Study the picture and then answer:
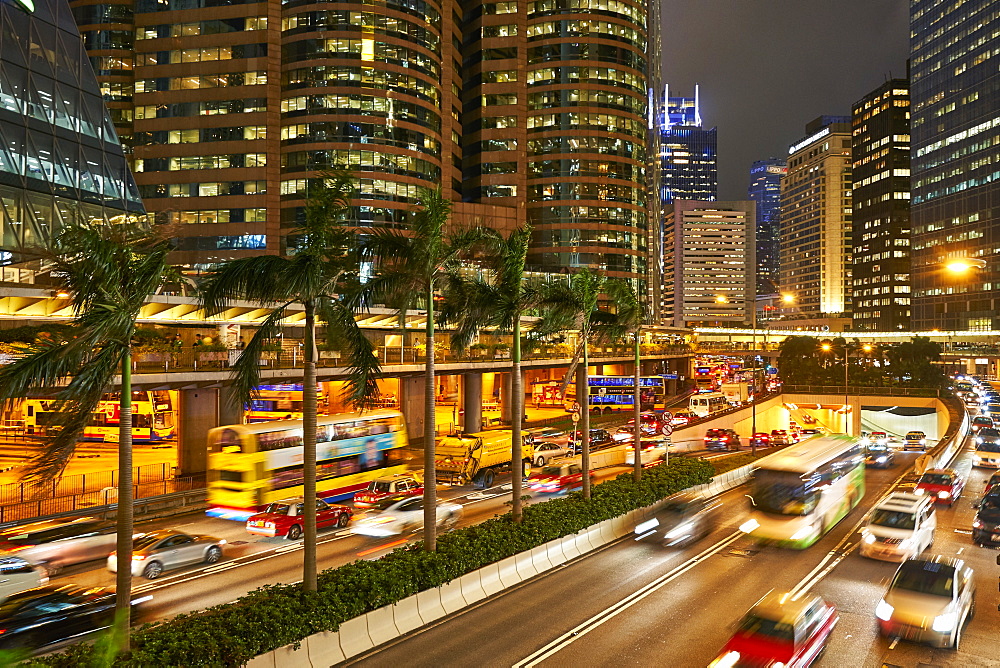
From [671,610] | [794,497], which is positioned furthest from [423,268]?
[794,497]

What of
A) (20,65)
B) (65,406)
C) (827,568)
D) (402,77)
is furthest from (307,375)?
(402,77)

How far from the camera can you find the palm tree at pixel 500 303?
78.6ft

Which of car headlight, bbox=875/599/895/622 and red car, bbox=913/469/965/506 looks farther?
red car, bbox=913/469/965/506

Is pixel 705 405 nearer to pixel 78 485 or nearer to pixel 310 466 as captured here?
pixel 78 485

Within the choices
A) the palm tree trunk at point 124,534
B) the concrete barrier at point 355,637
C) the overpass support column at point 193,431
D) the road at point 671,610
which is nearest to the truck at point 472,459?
the overpass support column at point 193,431

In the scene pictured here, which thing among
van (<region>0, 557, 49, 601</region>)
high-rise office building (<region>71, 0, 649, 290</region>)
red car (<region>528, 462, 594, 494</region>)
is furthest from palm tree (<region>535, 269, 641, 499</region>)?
high-rise office building (<region>71, 0, 649, 290</region>)

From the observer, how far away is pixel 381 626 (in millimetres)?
17500

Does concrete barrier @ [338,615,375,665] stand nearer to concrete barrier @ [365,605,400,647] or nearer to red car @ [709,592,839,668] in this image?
concrete barrier @ [365,605,400,647]

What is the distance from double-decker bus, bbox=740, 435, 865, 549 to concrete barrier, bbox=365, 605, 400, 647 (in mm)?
15993

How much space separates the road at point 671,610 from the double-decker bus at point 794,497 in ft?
1.98

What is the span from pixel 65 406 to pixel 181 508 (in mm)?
23823

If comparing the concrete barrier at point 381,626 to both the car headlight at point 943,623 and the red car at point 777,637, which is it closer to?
the red car at point 777,637

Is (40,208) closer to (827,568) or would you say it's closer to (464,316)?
(464,316)

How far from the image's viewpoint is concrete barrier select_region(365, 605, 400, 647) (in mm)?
17203
